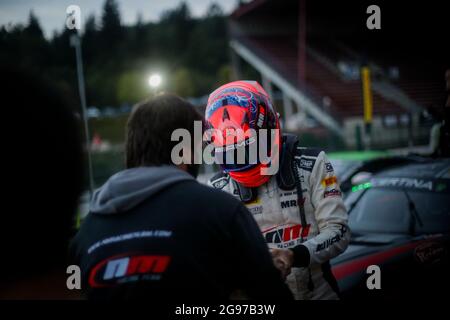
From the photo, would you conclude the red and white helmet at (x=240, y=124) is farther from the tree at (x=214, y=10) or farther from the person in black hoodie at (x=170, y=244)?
the tree at (x=214, y=10)

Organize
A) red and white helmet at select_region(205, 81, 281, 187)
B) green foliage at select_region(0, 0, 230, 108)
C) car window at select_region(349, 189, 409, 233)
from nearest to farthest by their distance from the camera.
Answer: red and white helmet at select_region(205, 81, 281, 187) < car window at select_region(349, 189, 409, 233) < green foliage at select_region(0, 0, 230, 108)

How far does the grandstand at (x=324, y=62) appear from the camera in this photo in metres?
20.8

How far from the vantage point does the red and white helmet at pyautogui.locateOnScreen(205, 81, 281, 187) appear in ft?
7.20

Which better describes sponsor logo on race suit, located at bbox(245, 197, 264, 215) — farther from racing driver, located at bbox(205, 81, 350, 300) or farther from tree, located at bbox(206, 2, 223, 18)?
tree, located at bbox(206, 2, 223, 18)

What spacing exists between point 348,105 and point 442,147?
57.2 feet

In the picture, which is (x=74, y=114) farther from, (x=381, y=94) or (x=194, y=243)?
(x=381, y=94)

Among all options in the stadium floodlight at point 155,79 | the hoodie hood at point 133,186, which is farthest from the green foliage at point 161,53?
the hoodie hood at point 133,186

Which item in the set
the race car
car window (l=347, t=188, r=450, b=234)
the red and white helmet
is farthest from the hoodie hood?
car window (l=347, t=188, r=450, b=234)

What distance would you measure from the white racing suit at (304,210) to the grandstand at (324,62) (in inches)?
669

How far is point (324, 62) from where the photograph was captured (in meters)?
24.1

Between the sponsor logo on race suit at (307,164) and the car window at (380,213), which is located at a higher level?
the sponsor logo on race suit at (307,164)

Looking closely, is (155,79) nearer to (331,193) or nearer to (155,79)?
(155,79)
